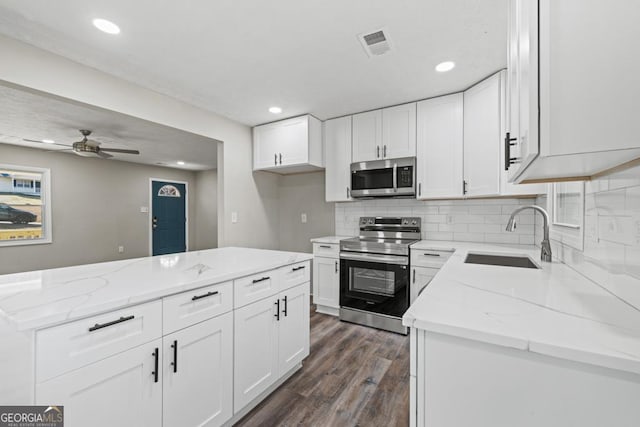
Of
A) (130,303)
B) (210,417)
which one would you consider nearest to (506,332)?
(130,303)

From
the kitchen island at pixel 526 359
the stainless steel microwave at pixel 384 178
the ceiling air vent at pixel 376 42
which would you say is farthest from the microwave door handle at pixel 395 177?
the kitchen island at pixel 526 359

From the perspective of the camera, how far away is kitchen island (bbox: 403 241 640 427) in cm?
61

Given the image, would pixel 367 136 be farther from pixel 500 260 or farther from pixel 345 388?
pixel 345 388

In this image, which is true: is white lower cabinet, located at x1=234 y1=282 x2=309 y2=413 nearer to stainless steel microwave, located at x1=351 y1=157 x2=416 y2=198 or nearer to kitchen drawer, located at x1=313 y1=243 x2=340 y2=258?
kitchen drawer, located at x1=313 y1=243 x2=340 y2=258

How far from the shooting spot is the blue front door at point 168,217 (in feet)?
20.9

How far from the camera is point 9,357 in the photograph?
3.15ft

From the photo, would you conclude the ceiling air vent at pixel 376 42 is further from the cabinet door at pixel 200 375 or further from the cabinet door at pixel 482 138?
the cabinet door at pixel 200 375

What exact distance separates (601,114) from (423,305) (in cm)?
67

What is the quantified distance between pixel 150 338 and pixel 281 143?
2.65 m

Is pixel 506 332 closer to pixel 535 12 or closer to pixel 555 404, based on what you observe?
pixel 555 404

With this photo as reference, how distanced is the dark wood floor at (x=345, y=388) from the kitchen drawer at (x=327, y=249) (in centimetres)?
88

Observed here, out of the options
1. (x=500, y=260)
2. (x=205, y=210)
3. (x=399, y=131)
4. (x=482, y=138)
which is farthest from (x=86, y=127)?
(x=500, y=260)

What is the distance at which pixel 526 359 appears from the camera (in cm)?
68

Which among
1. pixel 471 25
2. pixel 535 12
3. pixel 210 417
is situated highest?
pixel 471 25
